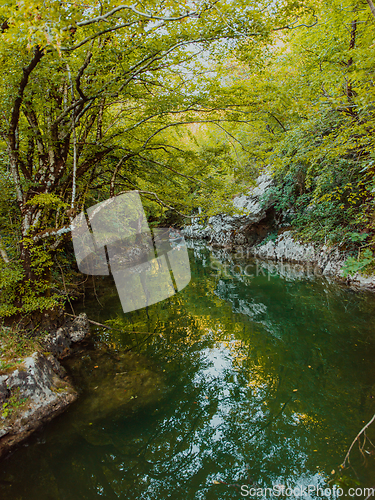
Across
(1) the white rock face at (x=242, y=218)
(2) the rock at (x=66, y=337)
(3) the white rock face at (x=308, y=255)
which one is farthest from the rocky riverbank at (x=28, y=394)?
(1) the white rock face at (x=242, y=218)

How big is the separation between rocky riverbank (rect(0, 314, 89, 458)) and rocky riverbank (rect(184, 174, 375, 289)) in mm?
6589

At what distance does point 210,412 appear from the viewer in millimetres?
3939

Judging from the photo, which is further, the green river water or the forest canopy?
the forest canopy

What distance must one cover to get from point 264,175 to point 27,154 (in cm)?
1286

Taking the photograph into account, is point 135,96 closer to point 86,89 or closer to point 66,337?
point 86,89

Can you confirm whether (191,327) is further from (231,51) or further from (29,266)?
(231,51)

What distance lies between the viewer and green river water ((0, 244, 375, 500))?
2.93m

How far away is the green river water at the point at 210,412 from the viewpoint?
2928mm

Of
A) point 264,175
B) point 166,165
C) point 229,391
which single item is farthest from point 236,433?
point 264,175

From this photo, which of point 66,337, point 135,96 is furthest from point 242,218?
point 66,337

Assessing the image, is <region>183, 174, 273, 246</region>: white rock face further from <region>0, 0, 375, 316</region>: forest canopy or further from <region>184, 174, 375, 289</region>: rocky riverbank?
<region>0, 0, 375, 316</region>: forest canopy

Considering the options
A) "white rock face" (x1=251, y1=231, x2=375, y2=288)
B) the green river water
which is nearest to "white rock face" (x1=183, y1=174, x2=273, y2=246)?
"white rock face" (x1=251, y1=231, x2=375, y2=288)

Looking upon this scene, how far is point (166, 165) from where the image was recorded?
24.5 ft

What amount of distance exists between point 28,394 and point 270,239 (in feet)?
46.4
